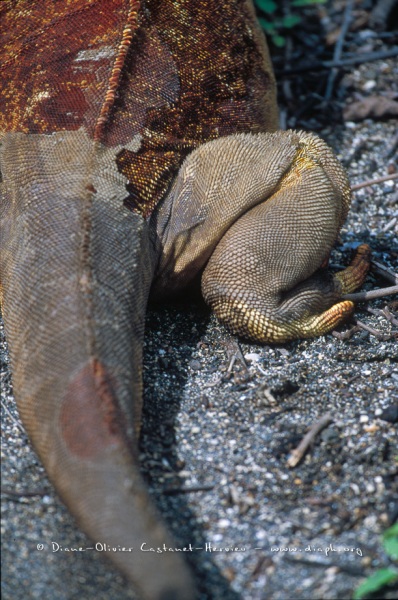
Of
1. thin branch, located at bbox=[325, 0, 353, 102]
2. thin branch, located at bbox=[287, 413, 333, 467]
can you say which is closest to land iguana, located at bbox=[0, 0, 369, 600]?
thin branch, located at bbox=[287, 413, 333, 467]

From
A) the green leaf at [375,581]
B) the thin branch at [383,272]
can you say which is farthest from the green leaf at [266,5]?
the green leaf at [375,581]

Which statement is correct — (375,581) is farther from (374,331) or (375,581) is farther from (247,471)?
(374,331)

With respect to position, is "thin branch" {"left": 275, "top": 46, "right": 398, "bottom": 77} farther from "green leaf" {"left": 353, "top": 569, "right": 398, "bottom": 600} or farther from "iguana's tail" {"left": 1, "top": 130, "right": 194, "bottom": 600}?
"green leaf" {"left": 353, "top": 569, "right": 398, "bottom": 600}

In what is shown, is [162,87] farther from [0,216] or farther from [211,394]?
[211,394]

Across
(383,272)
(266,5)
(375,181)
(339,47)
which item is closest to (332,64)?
Answer: (339,47)

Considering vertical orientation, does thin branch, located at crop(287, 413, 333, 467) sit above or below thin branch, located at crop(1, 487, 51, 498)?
below
